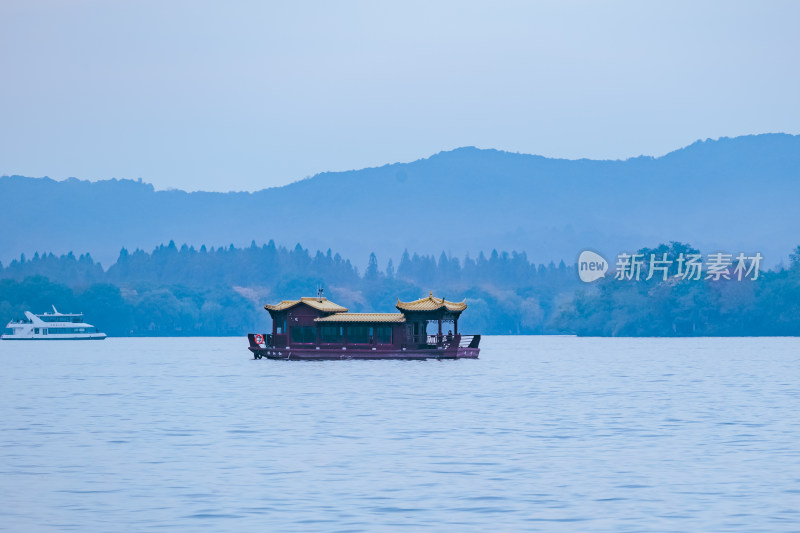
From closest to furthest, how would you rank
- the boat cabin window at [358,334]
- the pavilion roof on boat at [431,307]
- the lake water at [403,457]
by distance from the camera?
the lake water at [403,457] < the pavilion roof on boat at [431,307] < the boat cabin window at [358,334]

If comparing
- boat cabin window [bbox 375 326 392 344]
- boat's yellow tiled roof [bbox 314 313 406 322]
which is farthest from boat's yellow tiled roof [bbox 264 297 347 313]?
boat cabin window [bbox 375 326 392 344]

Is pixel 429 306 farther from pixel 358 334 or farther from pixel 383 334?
pixel 358 334

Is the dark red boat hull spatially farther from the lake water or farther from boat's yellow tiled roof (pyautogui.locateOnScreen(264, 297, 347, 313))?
the lake water

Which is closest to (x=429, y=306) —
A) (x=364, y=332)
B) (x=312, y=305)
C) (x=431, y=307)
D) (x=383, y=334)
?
(x=431, y=307)

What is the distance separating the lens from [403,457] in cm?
3244

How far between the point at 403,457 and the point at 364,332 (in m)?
53.2

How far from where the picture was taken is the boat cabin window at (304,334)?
287 feet

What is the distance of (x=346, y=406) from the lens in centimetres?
4931

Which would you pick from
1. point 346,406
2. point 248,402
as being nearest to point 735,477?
point 346,406

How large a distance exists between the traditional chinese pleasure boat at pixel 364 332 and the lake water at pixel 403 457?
20.5 meters

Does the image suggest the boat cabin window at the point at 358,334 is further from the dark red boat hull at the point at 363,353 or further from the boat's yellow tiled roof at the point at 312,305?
the boat's yellow tiled roof at the point at 312,305

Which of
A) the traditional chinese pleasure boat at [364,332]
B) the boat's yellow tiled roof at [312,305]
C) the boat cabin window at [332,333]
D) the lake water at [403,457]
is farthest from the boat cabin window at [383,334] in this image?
the lake water at [403,457]

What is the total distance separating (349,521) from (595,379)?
4706 cm

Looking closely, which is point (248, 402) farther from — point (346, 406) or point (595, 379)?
point (595, 379)
